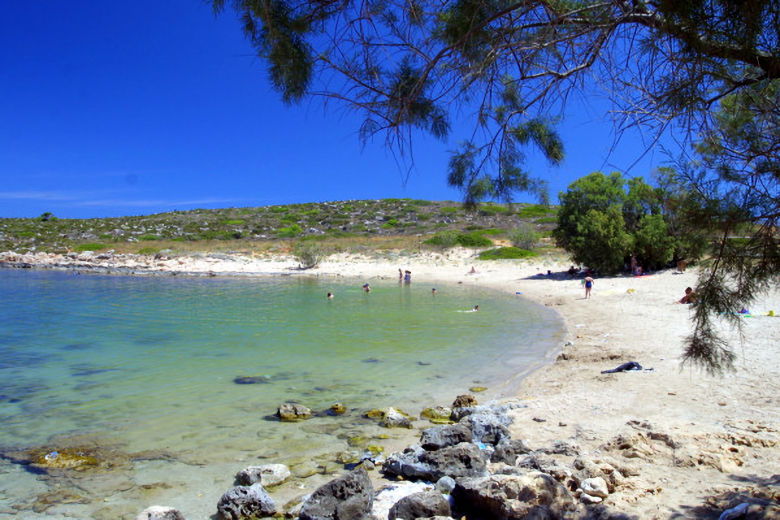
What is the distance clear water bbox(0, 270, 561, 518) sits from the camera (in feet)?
17.5

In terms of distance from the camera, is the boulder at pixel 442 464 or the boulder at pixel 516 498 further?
the boulder at pixel 442 464

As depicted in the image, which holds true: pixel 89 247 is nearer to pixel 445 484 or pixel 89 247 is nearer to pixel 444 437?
pixel 444 437

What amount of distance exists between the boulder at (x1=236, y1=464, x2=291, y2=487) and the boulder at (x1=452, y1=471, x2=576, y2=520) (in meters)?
1.97

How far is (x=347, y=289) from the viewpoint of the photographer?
86.0 feet

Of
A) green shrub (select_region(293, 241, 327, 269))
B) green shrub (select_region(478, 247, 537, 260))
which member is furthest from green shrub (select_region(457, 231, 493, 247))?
green shrub (select_region(293, 241, 327, 269))

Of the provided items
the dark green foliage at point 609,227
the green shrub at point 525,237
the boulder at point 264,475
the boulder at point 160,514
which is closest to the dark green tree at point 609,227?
the dark green foliage at point 609,227

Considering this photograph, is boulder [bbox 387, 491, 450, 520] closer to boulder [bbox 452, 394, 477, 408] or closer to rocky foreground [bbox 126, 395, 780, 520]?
rocky foreground [bbox 126, 395, 780, 520]

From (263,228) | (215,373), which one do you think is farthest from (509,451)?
(263,228)

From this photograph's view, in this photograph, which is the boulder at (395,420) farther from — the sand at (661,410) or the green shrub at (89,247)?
the green shrub at (89,247)

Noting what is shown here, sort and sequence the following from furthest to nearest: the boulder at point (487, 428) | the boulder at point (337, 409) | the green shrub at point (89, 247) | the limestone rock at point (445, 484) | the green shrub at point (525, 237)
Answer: the green shrub at point (89, 247) < the green shrub at point (525, 237) < the boulder at point (337, 409) < the boulder at point (487, 428) < the limestone rock at point (445, 484)

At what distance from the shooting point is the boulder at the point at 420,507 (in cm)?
364

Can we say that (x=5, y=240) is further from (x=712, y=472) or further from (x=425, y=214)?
(x=712, y=472)

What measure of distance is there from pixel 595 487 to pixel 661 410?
9.15ft

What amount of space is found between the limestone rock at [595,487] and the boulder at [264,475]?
2.84 meters
